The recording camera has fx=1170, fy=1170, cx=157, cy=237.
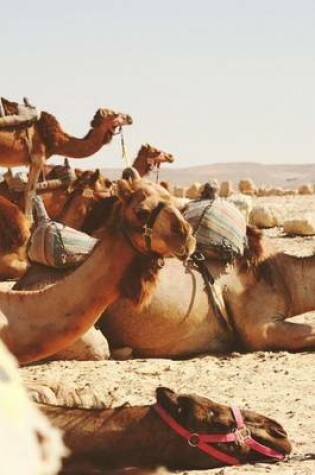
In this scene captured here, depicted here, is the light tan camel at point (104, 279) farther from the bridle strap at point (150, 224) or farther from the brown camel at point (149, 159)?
the brown camel at point (149, 159)

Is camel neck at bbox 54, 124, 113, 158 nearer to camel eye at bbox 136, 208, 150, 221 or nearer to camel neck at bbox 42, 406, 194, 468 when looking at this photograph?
camel eye at bbox 136, 208, 150, 221

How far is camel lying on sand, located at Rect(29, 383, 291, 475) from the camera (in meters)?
4.30

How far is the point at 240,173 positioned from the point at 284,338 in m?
111

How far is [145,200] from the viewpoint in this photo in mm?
5293

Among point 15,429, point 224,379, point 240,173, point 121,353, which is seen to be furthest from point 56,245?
point 240,173

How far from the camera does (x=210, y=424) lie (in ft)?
14.5

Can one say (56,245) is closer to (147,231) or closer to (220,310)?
(220,310)

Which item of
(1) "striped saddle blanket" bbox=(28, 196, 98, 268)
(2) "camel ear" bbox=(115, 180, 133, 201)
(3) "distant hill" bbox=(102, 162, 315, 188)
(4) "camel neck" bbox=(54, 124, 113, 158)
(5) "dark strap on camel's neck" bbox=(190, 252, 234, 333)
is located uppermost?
(2) "camel ear" bbox=(115, 180, 133, 201)

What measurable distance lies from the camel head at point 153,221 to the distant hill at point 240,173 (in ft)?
321

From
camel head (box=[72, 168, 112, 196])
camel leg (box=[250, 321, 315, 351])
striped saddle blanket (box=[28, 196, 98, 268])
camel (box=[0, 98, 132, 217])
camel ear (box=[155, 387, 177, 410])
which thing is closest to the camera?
camel ear (box=[155, 387, 177, 410])

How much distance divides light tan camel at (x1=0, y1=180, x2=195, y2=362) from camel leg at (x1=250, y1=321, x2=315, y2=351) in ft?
10.2

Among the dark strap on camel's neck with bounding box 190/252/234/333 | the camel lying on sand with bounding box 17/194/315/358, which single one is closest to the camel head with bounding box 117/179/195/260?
the camel lying on sand with bounding box 17/194/315/358

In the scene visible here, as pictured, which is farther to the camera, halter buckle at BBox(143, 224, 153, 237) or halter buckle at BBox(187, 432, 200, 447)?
halter buckle at BBox(143, 224, 153, 237)

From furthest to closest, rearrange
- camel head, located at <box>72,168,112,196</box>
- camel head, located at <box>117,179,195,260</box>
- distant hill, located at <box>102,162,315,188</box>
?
distant hill, located at <box>102,162,315,188</box> < camel head, located at <box>72,168,112,196</box> < camel head, located at <box>117,179,195,260</box>
